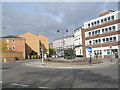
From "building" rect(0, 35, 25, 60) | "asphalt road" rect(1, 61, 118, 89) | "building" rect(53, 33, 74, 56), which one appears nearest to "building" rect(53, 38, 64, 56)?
"building" rect(53, 33, 74, 56)

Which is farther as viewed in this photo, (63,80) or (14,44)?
(14,44)

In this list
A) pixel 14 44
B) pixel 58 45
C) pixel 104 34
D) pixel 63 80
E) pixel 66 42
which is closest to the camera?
pixel 63 80

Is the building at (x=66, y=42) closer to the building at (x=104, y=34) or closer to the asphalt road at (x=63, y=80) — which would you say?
the building at (x=104, y=34)

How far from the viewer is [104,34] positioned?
49.1 meters

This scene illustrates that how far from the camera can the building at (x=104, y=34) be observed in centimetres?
4497

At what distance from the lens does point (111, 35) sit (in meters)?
46.5

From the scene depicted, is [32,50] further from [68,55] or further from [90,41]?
Answer: [68,55]

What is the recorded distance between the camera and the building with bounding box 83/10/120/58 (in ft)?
148

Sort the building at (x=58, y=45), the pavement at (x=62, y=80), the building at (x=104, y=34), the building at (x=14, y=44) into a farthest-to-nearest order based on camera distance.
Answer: the building at (x=58, y=45) < the building at (x=14, y=44) < the building at (x=104, y=34) < the pavement at (x=62, y=80)

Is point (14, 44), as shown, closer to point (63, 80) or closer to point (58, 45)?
point (63, 80)

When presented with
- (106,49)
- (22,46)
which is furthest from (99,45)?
(22,46)

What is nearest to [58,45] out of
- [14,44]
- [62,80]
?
[14,44]

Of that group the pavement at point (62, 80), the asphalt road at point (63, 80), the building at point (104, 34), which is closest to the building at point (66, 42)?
the building at point (104, 34)

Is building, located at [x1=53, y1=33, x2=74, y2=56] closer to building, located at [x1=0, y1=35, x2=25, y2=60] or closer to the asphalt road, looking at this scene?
building, located at [x1=0, y1=35, x2=25, y2=60]
